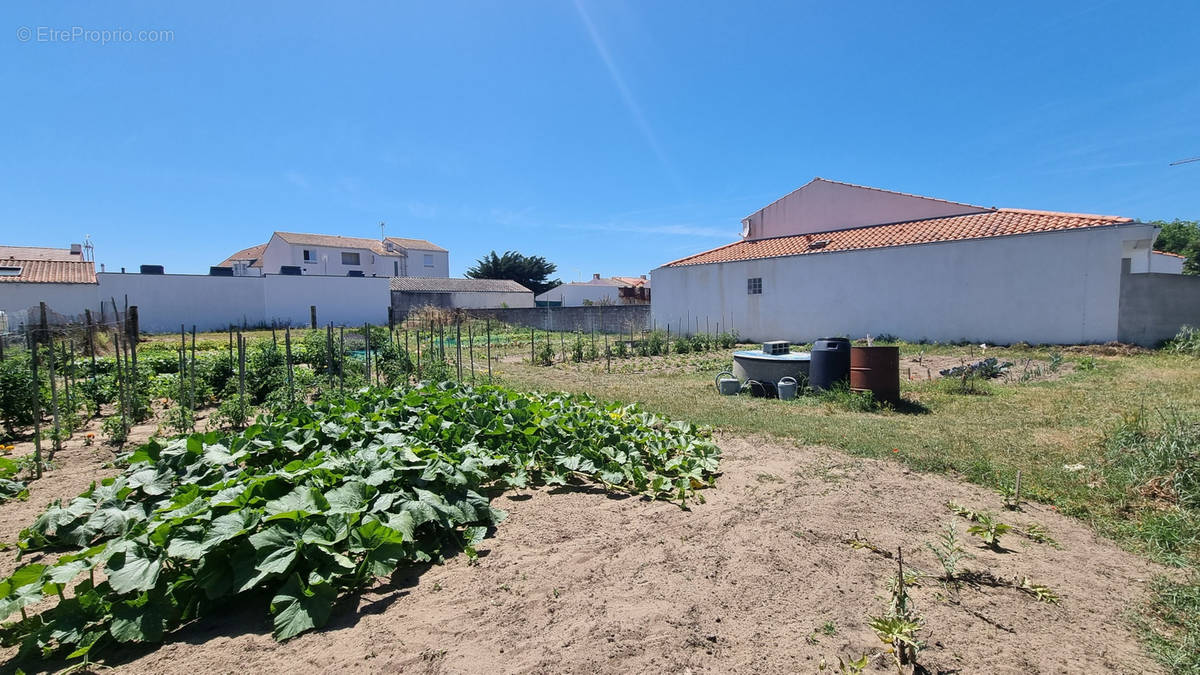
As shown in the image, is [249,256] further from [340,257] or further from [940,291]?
[940,291]

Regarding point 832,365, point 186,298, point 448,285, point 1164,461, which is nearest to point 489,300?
point 448,285

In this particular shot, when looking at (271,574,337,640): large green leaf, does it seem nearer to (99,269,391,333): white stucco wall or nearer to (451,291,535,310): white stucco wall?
(99,269,391,333): white stucco wall

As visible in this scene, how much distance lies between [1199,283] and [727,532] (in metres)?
17.8

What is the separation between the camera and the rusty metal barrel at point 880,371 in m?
7.57

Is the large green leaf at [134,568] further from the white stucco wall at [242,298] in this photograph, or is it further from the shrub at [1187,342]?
the white stucco wall at [242,298]

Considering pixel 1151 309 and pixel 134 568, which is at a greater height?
pixel 1151 309

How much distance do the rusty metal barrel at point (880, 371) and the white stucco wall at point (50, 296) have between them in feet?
99.7

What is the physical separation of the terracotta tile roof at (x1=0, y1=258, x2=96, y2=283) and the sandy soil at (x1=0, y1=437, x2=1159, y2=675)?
2973cm

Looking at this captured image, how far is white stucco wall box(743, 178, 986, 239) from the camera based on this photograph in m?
19.9

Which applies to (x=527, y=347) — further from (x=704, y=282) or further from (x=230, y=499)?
(x=230, y=499)

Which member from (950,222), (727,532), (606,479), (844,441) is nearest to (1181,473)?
(844,441)

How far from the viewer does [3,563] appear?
3051 millimetres

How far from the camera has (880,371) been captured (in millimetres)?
7602

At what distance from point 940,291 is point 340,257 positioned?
44.6m
